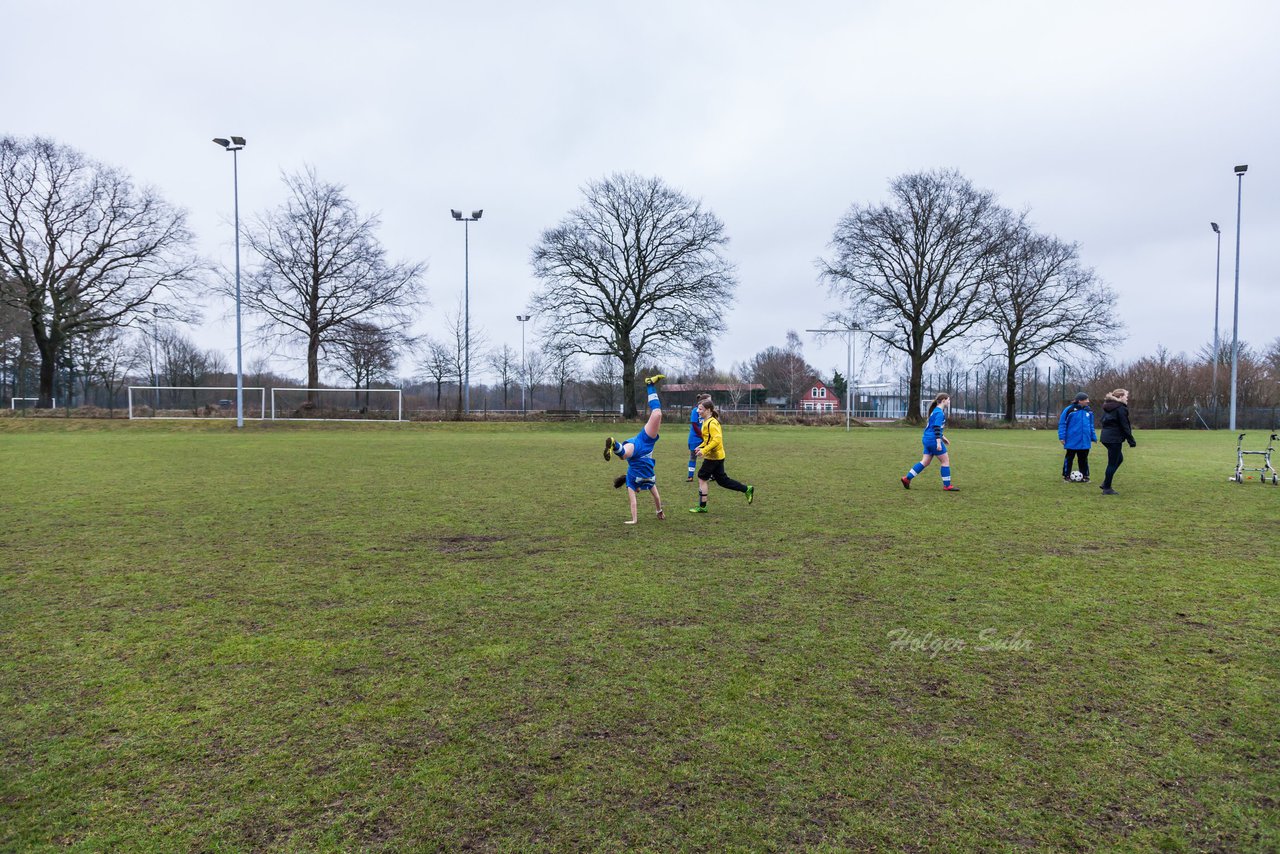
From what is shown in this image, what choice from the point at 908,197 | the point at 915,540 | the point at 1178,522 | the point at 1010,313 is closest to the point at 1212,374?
the point at 1010,313

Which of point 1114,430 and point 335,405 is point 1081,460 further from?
point 335,405

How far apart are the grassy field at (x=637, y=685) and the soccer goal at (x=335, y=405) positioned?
31987 millimetres

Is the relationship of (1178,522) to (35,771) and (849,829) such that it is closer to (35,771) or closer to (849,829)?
(849,829)

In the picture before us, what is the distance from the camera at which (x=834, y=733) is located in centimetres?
350

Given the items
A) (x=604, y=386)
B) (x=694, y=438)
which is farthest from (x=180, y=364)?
(x=694, y=438)

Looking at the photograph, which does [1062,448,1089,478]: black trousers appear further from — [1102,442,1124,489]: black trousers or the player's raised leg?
the player's raised leg

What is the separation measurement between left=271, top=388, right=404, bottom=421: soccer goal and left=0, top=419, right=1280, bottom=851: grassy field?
32.0 m

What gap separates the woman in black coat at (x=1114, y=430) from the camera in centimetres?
1183

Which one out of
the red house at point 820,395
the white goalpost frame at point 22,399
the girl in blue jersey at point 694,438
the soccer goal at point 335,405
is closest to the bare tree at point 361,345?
the soccer goal at point 335,405

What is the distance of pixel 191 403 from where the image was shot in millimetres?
38219

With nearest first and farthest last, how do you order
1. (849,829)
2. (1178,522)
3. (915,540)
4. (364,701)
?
(849,829) → (364,701) → (915,540) → (1178,522)

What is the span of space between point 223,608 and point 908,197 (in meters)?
45.3

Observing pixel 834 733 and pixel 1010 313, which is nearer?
pixel 834 733

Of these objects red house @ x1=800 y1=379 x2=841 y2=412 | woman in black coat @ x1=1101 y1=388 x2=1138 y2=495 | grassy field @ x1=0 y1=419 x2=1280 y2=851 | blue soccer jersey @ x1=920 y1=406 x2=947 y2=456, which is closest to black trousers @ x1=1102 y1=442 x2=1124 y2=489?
woman in black coat @ x1=1101 y1=388 x2=1138 y2=495
